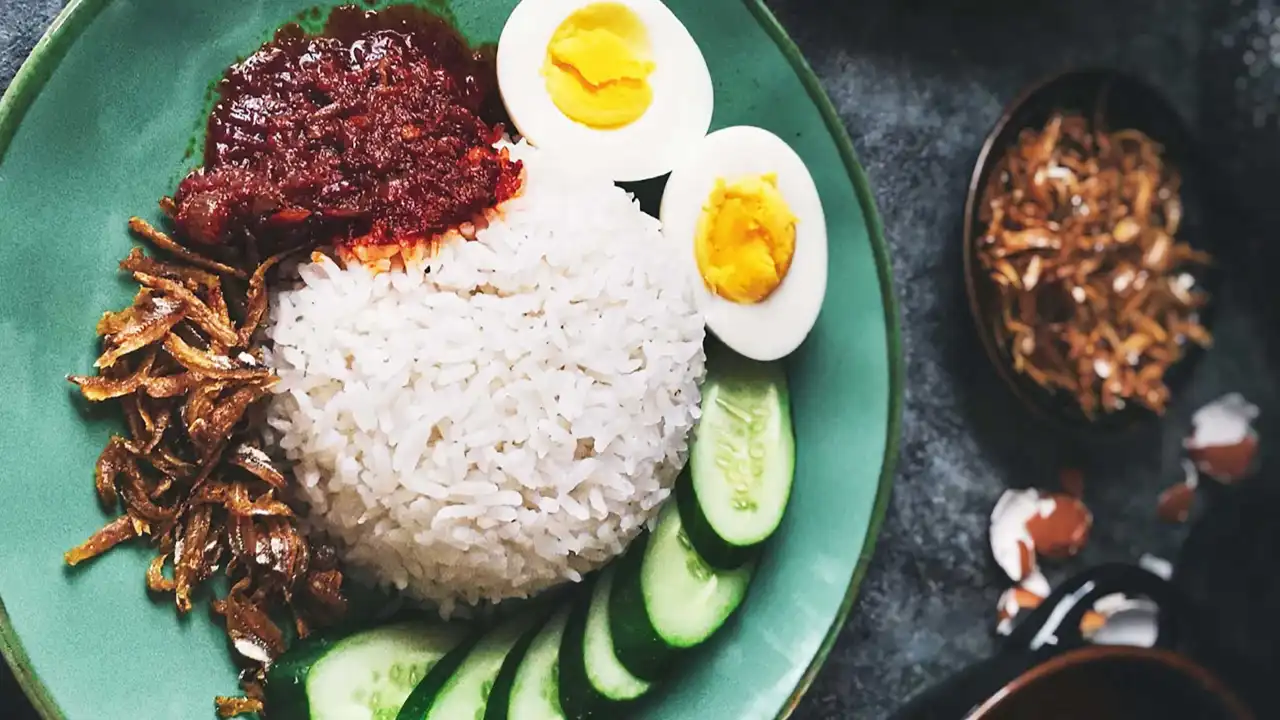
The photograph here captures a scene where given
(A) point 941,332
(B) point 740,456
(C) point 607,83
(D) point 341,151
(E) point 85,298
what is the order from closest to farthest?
(E) point 85,298, (D) point 341,151, (C) point 607,83, (B) point 740,456, (A) point 941,332

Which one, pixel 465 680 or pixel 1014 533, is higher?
pixel 465 680

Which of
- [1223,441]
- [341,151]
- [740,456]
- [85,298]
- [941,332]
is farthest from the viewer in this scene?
[1223,441]

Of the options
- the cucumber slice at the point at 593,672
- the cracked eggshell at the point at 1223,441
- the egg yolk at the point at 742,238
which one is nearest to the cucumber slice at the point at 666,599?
the cucumber slice at the point at 593,672

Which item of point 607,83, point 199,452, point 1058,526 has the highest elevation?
point 607,83

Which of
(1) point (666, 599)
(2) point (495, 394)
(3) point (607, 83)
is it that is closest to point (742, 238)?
(3) point (607, 83)

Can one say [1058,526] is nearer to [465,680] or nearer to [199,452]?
[465,680]

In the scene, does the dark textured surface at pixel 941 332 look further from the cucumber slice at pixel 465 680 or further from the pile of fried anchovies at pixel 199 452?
the pile of fried anchovies at pixel 199 452

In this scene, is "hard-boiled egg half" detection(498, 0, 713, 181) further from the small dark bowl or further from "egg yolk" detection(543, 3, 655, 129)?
the small dark bowl

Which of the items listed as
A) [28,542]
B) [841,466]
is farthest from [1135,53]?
[28,542]
